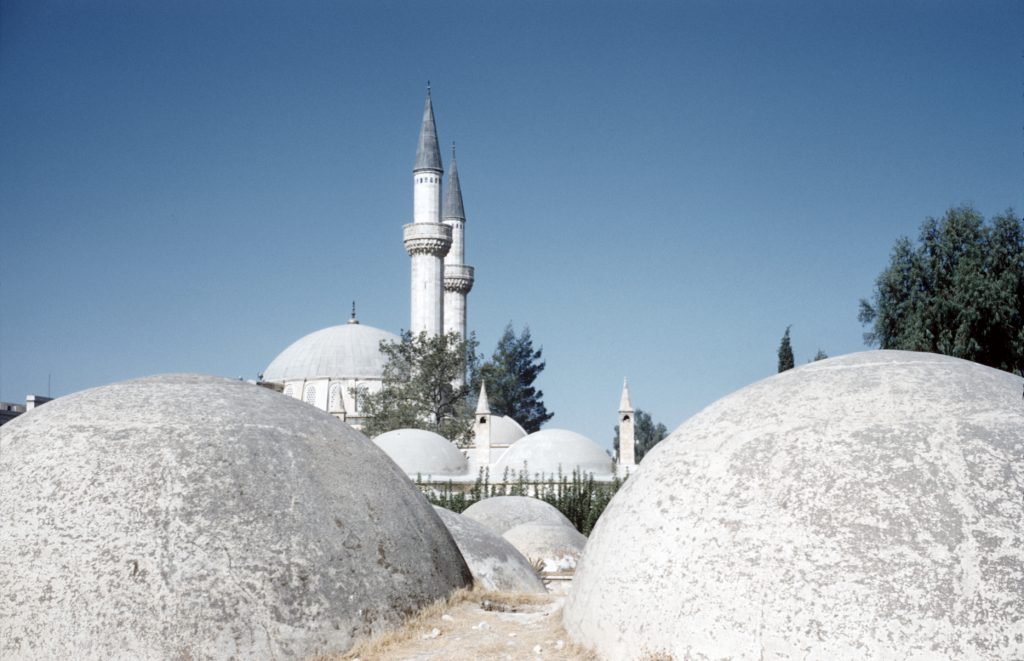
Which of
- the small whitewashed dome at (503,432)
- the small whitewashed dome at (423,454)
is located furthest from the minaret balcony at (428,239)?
the small whitewashed dome at (423,454)

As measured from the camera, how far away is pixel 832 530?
4.72 m

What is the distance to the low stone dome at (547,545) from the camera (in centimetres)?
1255

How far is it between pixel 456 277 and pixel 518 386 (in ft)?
58.9

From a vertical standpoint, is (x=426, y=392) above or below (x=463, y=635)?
above

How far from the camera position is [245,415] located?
6.29m

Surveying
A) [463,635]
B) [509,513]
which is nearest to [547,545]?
[509,513]

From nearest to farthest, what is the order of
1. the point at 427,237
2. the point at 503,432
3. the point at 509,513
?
the point at 509,513
the point at 427,237
the point at 503,432

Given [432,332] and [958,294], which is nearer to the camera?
[958,294]

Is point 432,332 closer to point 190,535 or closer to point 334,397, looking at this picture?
point 334,397

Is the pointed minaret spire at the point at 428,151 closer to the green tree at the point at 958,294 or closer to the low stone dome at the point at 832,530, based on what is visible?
the green tree at the point at 958,294

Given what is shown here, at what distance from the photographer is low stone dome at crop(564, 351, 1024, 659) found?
14.7 ft

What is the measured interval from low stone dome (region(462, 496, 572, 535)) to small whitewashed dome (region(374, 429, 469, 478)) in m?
17.5

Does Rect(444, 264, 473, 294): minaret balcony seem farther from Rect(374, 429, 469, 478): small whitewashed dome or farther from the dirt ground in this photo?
the dirt ground

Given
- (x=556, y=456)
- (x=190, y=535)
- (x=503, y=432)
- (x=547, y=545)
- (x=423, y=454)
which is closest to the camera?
(x=190, y=535)
